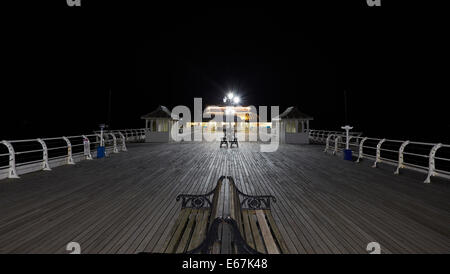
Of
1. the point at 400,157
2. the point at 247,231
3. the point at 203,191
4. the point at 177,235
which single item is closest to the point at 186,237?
the point at 177,235

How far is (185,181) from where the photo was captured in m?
7.27

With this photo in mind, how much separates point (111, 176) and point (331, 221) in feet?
21.8

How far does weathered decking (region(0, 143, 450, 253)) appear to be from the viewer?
3.53 meters

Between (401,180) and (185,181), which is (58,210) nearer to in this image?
(185,181)

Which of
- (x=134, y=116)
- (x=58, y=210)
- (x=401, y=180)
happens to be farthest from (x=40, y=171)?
(x=134, y=116)

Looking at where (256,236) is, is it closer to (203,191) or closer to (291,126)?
(203,191)

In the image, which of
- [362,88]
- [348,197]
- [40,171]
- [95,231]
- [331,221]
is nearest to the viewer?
[95,231]

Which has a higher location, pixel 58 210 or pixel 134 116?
pixel 134 116

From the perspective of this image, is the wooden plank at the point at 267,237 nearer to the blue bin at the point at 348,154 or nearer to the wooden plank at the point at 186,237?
the wooden plank at the point at 186,237

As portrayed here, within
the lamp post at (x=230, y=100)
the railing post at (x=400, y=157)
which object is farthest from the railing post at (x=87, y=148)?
the railing post at (x=400, y=157)

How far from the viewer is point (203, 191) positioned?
612 centimetres

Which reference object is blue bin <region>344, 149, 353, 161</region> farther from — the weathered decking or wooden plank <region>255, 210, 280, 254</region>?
wooden plank <region>255, 210, 280, 254</region>

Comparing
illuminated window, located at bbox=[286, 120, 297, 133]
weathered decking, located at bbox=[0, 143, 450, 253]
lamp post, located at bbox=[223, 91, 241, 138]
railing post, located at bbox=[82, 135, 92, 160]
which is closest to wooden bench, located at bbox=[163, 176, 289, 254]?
weathered decking, located at bbox=[0, 143, 450, 253]

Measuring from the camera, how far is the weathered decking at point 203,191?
3.53 meters
